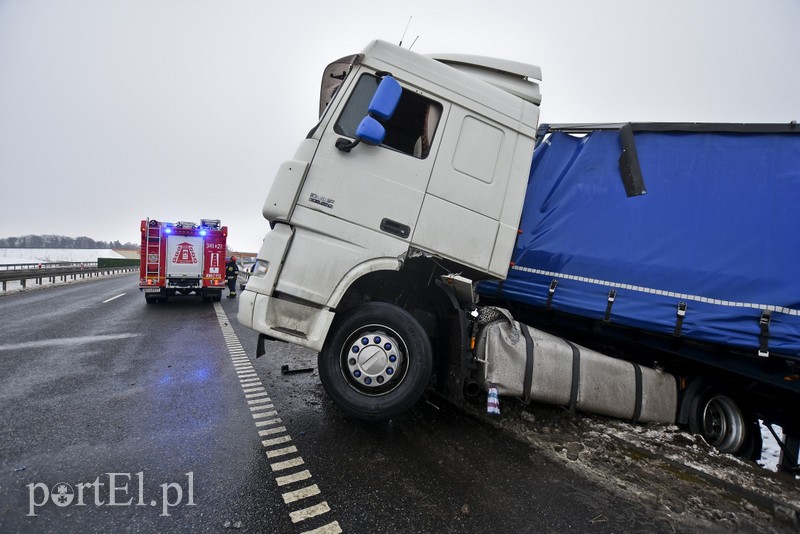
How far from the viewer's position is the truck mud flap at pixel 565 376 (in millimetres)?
3182

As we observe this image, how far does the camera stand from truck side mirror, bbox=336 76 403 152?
2.71 metres

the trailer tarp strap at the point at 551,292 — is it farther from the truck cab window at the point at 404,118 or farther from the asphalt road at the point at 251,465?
the truck cab window at the point at 404,118

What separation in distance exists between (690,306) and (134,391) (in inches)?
224

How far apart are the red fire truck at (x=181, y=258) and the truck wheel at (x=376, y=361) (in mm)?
10531

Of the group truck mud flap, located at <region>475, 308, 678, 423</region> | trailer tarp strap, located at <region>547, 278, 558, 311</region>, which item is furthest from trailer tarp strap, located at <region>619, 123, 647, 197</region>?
truck mud flap, located at <region>475, 308, 678, 423</region>

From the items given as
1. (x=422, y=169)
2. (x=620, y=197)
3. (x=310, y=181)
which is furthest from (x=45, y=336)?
(x=620, y=197)

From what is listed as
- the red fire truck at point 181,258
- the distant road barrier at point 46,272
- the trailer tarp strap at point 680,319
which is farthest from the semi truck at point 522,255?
the distant road barrier at point 46,272

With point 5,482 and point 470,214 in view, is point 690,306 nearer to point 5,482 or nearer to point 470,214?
point 470,214

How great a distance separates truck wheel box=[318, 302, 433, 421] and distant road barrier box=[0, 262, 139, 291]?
1841 cm

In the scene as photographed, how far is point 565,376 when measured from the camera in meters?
3.27

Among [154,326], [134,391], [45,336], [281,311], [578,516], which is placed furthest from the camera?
[154,326]

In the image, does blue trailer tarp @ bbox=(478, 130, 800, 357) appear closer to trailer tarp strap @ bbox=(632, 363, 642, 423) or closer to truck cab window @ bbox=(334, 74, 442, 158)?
trailer tarp strap @ bbox=(632, 363, 642, 423)

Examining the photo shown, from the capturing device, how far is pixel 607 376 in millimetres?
3375

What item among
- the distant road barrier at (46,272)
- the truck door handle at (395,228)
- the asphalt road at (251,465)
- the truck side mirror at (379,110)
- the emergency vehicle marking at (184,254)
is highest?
the truck side mirror at (379,110)
